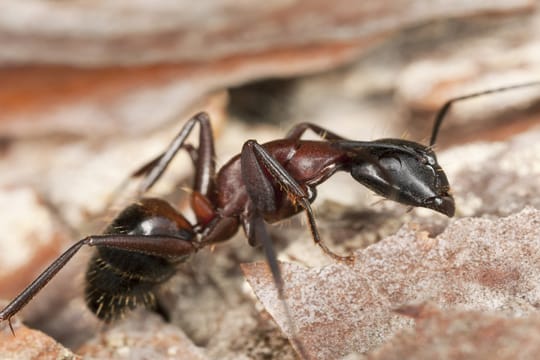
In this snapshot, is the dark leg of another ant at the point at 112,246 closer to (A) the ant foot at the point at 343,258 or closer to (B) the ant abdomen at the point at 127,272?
(B) the ant abdomen at the point at 127,272

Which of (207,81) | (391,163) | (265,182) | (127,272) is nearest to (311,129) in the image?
(265,182)

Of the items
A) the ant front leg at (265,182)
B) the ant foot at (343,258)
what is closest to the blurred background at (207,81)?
the ant front leg at (265,182)

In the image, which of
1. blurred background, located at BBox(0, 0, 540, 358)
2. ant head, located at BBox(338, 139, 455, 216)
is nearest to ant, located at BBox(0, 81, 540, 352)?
ant head, located at BBox(338, 139, 455, 216)

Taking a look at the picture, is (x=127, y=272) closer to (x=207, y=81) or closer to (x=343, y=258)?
(x=343, y=258)

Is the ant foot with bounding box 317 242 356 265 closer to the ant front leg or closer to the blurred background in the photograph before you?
the ant front leg

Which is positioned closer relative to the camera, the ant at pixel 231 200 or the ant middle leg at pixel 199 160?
the ant at pixel 231 200

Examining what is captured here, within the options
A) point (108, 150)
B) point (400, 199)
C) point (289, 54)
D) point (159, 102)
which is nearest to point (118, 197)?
point (108, 150)
